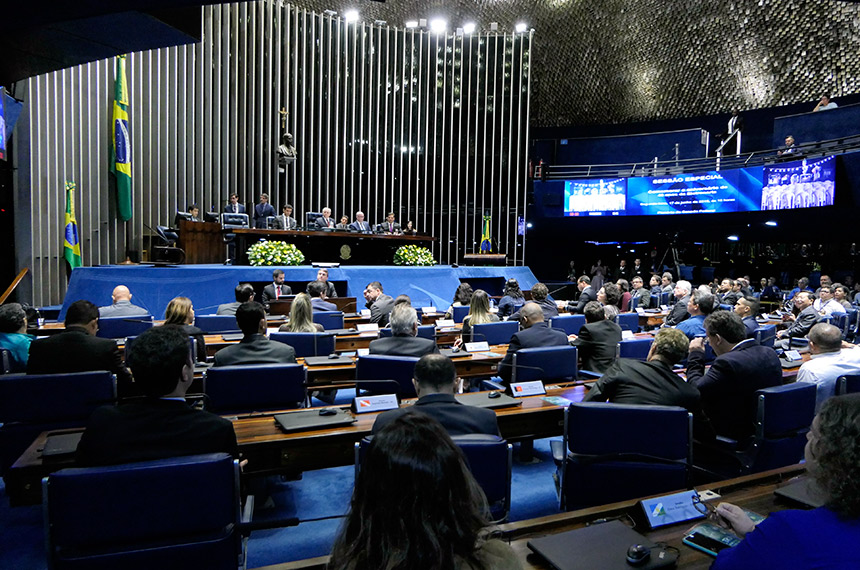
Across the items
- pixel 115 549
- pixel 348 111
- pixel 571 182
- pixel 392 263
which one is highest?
pixel 348 111

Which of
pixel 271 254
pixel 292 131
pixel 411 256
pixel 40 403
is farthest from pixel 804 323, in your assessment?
pixel 292 131

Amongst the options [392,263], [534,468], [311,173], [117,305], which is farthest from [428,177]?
[534,468]

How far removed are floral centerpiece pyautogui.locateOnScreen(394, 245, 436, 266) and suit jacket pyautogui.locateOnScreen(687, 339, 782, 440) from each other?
851 cm

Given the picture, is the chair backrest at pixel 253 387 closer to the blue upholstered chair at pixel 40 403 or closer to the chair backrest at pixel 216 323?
the blue upholstered chair at pixel 40 403

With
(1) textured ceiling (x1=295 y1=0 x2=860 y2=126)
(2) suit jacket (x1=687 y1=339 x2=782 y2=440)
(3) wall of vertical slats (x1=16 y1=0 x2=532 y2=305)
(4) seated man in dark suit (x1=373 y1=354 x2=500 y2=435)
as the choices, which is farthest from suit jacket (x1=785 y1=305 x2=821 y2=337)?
(3) wall of vertical slats (x1=16 y1=0 x2=532 y2=305)

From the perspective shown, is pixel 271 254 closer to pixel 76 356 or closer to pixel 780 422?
pixel 76 356

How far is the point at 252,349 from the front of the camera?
327 cm

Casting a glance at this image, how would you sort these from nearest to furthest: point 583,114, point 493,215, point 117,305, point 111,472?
point 111,472
point 117,305
point 493,215
point 583,114

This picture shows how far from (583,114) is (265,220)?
1205 centimetres

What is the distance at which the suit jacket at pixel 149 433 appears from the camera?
168 cm

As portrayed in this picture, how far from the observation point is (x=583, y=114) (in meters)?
18.1

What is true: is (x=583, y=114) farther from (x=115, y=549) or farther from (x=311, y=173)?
(x=115, y=549)

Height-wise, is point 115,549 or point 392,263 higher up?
point 392,263

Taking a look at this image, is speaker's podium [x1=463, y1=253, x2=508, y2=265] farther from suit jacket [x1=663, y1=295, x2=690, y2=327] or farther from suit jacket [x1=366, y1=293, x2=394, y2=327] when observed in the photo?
suit jacket [x1=663, y1=295, x2=690, y2=327]
